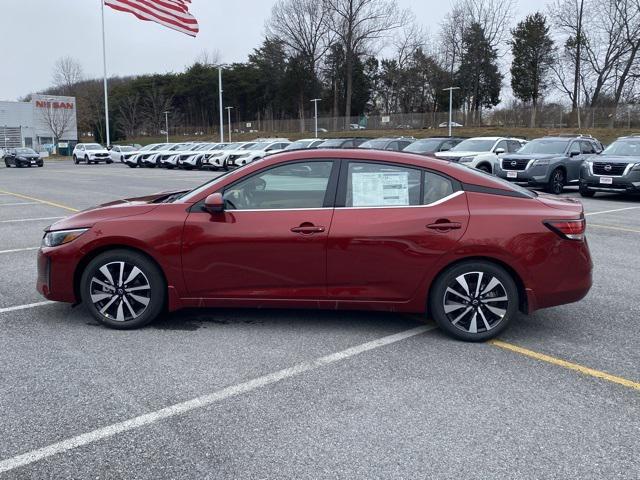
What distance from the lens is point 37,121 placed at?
3113 inches

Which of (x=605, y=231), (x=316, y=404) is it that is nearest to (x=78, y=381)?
(x=316, y=404)

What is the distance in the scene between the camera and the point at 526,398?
147 inches

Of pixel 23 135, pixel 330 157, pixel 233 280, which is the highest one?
pixel 23 135

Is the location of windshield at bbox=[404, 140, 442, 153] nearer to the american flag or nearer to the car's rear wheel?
the car's rear wheel

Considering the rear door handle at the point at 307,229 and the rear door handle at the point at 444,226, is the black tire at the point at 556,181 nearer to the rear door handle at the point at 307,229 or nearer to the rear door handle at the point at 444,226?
the rear door handle at the point at 444,226

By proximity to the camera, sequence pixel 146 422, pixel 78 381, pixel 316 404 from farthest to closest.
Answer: pixel 78 381, pixel 316 404, pixel 146 422

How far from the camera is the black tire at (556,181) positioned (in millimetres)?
17250

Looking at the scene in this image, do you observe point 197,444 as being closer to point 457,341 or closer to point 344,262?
Result: point 344,262

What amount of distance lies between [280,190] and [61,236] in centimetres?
190

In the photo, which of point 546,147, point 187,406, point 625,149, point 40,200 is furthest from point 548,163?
point 187,406

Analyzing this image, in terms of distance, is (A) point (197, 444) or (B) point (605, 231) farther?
(B) point (605, 231)

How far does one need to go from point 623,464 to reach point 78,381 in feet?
10.9

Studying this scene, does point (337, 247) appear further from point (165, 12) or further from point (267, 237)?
point (165, 12)

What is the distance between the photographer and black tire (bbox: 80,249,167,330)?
4.91m
